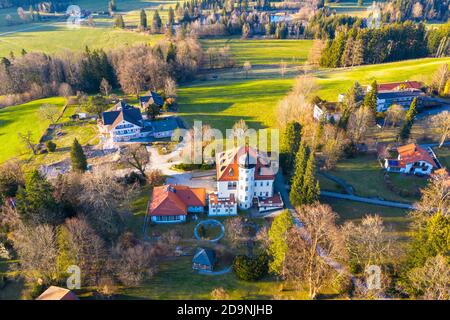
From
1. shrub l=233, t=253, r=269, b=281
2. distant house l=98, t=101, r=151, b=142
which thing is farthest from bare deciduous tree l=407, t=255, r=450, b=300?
distant house l=98, t=101, r=151, b=142

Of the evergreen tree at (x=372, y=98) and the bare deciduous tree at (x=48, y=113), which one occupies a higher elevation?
the evergreen tree at (x=372, y=98)

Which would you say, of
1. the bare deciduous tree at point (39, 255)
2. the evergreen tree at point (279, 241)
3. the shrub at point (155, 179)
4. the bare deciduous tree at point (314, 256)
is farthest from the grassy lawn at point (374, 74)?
the bare deciduous tree at point (39, 255)

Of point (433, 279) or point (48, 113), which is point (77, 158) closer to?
A: point (48, 113)

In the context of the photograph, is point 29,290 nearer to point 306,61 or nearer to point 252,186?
point 252,186

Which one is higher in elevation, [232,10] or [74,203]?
[232,10]

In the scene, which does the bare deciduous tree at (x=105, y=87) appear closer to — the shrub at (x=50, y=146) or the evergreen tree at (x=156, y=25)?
the shrub at (x=50, y=146)

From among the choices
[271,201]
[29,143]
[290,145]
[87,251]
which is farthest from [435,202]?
[29,143]

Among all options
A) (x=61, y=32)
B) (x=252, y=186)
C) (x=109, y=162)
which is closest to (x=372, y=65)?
(x=252, y=186)
